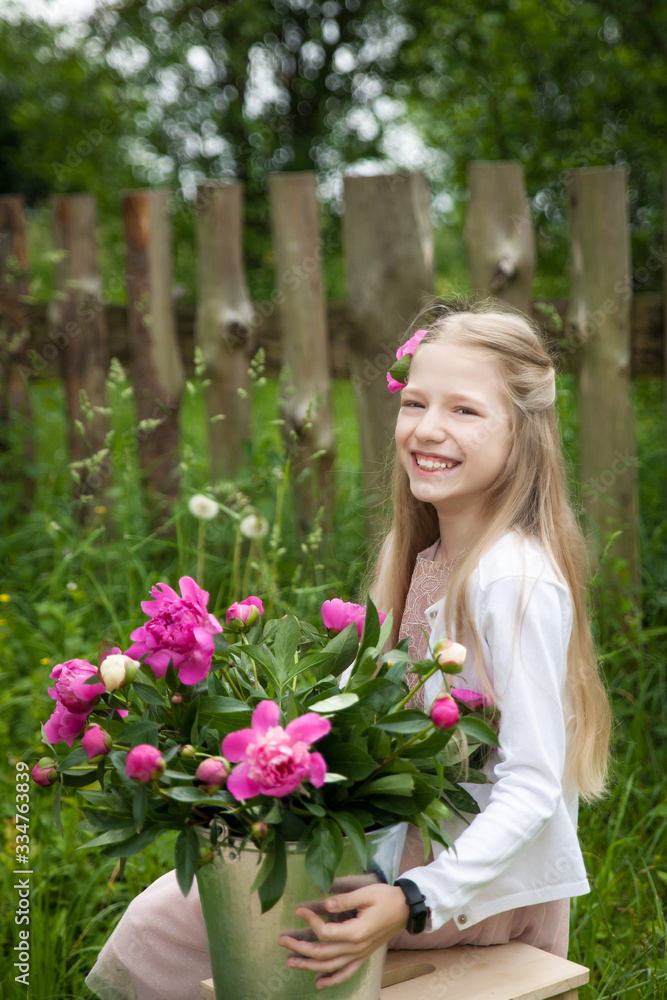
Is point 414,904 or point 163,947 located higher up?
point 414,904

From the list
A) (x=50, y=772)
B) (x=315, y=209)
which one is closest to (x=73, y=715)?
(x=50, y=772)

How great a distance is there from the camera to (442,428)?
141 centimetres

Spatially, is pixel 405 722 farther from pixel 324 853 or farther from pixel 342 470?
pixel 342 470

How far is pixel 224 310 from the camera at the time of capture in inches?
115

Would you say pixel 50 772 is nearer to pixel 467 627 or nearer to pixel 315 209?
pixel 467 627

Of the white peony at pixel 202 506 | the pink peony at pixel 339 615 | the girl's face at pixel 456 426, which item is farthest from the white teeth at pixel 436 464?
the white peony at pixel 202 506

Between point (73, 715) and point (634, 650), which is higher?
point (73, 715)

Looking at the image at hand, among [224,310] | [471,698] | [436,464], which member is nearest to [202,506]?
[224,310]

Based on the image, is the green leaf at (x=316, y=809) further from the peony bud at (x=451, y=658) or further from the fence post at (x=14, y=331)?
the fence post at (x=14, y=331)

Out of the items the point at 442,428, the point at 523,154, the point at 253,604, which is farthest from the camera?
the point at 523,154

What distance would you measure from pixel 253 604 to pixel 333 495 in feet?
5.40

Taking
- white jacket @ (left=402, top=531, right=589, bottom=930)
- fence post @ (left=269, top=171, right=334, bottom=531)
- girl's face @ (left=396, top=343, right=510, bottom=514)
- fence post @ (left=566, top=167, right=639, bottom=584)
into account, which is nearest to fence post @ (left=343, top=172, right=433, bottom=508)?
fence post @ (left=269, top=171, right=334, bottom=531)

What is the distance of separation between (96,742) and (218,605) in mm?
1447

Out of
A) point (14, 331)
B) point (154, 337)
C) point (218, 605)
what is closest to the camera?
point (218, 605)
